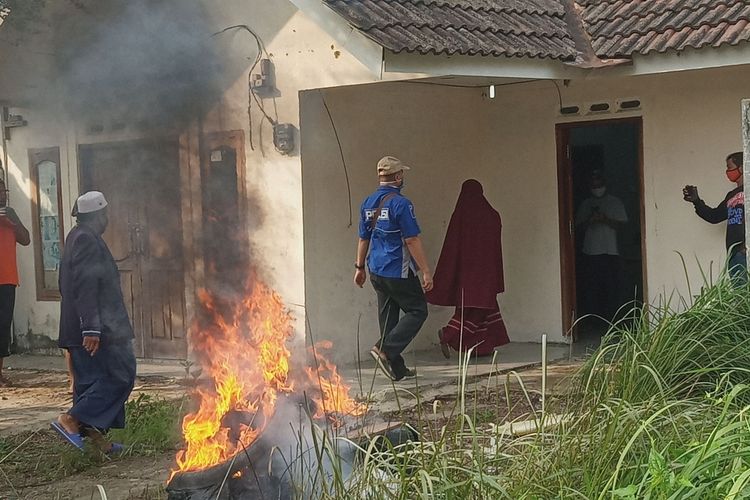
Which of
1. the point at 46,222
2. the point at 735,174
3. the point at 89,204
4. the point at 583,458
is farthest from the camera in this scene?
the point at 46,222

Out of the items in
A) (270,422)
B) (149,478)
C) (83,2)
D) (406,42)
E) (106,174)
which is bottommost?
(149,478)

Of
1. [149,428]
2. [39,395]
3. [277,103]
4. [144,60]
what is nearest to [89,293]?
[149,428]

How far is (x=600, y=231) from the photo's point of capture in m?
11.1

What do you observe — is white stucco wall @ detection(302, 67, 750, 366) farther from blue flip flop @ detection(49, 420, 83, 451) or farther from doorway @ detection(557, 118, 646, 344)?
blue flip flop @ detection(49, 420, 83, 451)

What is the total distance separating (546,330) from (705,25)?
3623 millimetres

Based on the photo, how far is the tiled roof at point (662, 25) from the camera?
8547mm

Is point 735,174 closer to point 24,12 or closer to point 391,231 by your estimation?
point 391,231

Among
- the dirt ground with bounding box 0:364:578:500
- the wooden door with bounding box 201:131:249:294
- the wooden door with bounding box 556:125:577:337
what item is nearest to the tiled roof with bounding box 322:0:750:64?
the wooden door with bounding box 556:125:577:337

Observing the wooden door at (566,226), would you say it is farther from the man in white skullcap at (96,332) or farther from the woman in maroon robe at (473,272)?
the man in white skullcap at (96,332)

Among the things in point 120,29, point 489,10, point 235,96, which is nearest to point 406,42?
point 489,10

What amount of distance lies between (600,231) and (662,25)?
105 inches

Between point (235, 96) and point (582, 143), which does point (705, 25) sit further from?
point (235, 96)

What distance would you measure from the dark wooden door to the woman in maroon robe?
2.79 metres

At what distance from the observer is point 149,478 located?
245 inches
